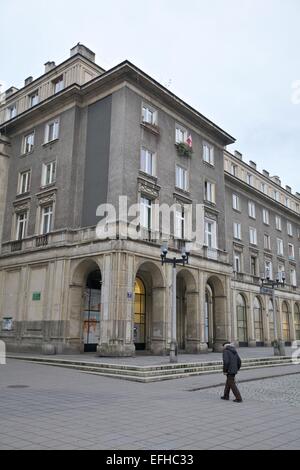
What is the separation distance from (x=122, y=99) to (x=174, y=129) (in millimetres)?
5345

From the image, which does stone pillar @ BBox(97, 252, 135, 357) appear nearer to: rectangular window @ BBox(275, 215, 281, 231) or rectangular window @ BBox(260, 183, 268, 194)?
rectangular window @ BBox(260, 183, 268, 194)

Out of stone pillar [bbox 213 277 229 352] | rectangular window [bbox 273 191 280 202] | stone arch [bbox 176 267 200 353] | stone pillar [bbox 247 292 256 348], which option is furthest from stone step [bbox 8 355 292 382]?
rectangular window [bbox 273 191 280 202]

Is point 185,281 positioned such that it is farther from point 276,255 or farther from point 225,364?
point 276,255

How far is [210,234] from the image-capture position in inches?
1248

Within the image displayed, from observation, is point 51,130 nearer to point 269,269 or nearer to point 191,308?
point 191,308

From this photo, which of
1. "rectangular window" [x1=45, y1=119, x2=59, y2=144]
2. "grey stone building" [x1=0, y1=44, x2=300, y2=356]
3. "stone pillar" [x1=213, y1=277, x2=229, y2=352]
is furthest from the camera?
"stone pillar" [x1=213, y1=277, x2=229, y2=352]

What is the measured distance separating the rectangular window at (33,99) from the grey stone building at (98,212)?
128 mm

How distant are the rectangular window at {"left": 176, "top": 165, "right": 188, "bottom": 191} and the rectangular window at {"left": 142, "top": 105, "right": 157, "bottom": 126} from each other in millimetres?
3656

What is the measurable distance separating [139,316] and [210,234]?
8.16 metres

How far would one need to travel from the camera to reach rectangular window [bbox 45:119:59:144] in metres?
29.6

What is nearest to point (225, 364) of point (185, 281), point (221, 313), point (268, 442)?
point (268, 442)

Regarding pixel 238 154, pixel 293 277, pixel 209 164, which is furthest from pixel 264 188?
pixel 209 164

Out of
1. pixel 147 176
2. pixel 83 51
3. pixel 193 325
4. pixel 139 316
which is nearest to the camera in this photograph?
pixel 147 176

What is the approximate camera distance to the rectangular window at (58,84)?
30188 millimetres
